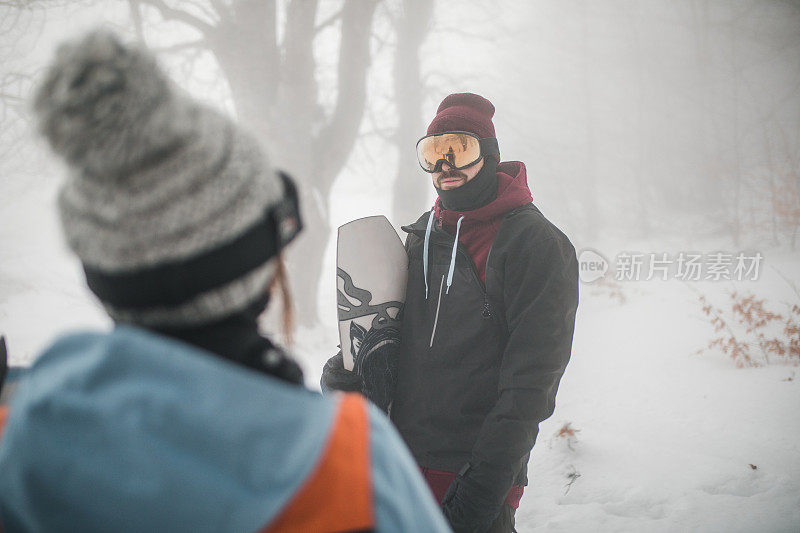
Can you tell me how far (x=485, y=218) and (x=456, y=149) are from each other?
1.28 ft

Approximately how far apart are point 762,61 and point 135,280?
929 inches

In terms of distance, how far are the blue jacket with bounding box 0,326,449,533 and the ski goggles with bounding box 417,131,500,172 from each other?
1.65m

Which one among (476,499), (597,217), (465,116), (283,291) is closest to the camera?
(283,291)

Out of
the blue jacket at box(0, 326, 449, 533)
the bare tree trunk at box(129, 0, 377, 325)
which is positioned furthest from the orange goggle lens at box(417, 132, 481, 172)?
the bare tree trunk at box(129, 0, 377, 325)

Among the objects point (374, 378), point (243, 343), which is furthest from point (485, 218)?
point (243, 343)

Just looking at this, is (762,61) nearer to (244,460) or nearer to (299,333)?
(299,333)

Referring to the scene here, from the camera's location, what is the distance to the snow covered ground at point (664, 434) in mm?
2764

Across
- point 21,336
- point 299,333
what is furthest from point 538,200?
point 21,336

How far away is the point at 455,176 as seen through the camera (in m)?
1.99

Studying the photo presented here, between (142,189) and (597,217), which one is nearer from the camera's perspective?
(142,189)

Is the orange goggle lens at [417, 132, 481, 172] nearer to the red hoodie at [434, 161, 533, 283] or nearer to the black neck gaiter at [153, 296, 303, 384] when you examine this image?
the red hoodie at [434, 161, 533, 283]

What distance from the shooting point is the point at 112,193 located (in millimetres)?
544

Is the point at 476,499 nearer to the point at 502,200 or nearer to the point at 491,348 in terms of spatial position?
the point at 491,348

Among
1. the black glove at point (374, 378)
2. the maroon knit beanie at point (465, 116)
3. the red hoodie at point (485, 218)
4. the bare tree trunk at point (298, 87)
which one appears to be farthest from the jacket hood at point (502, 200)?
the bare tree trunk at point (298, 87)
